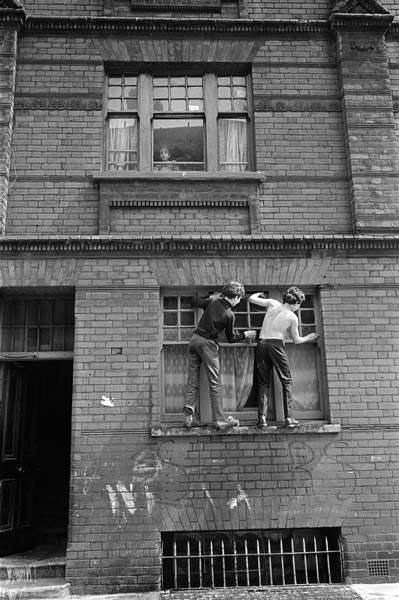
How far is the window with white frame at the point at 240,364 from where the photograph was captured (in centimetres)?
823

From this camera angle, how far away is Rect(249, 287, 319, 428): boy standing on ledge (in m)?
8.04

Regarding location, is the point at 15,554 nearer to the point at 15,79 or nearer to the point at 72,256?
the point at 72,256

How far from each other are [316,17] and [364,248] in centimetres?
391

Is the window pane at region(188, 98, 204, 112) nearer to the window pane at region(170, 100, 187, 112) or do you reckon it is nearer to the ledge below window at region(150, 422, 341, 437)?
the window pane at region(170, 100, 187, 112)

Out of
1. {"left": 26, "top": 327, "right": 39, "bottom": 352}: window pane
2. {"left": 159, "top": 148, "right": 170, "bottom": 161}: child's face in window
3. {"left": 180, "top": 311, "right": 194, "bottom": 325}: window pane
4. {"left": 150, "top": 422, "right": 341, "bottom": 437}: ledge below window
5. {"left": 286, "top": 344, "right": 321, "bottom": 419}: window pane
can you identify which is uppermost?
{"left": 159, "top": 148, "right": 170, "bottom": 161}: child's face in window

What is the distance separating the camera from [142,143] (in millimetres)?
9164

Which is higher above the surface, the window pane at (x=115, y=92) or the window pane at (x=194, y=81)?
the window pane at (x=194, y=81)

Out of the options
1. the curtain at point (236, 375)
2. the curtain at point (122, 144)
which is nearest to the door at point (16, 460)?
the curtain at point (236, 375)

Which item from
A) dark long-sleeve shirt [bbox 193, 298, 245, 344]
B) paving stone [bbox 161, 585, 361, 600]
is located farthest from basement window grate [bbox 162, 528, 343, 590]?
dark long-sleeve shirt [bbox 193, 298, 245, 344]

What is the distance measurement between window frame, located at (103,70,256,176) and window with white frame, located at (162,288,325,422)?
2096 millimetres

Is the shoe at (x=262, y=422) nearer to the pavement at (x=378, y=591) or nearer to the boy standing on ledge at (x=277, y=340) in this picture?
the boy standing on ledge at (x=277, y=340)

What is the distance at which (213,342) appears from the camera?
26.5ft

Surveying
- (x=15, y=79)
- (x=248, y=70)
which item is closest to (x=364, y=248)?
(x=248, y=70)

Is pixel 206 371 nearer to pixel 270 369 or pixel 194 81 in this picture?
pixel 270 369
